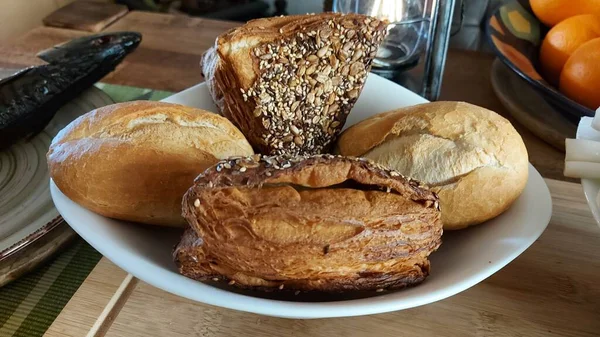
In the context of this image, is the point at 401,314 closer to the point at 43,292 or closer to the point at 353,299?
the point at 353,299

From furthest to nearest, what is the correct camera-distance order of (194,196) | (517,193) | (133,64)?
1. (133,64)
2. (517,193)
3. (194,196)

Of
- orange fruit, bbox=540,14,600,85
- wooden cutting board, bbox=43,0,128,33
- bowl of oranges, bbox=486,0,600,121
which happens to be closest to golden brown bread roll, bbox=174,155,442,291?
bowl of oranges, bbox=486,0,600,121

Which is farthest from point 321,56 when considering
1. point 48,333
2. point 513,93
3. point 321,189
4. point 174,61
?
point 174,61

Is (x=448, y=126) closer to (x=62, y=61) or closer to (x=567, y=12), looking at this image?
(x=567, y=12)

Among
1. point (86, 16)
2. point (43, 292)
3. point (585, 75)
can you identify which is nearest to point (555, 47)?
point (585, 75)

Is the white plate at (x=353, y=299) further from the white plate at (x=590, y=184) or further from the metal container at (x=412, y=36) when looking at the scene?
the metal container at (x=412, y=36)

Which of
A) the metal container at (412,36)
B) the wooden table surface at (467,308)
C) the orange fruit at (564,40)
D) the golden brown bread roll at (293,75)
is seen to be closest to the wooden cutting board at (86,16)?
the metal container at (412,36)
